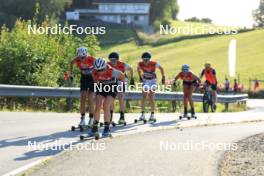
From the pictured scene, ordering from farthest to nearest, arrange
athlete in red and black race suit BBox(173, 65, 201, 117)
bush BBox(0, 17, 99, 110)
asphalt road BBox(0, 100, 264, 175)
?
bush BBox(0, 17, 99, 110) < athlete in red and black race suit BBox(173, 65, 201, 117) < asphalt road BBox(0, 100, 264, 175)

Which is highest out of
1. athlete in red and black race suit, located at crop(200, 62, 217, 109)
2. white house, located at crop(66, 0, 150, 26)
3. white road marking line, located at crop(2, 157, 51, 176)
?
white house, located at crop(66, 0, 150, 26)

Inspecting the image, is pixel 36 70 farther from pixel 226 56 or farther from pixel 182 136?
pixel 226 56

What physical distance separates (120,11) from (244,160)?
4628 inches

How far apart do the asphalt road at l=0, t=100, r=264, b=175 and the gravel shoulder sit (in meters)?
1.90

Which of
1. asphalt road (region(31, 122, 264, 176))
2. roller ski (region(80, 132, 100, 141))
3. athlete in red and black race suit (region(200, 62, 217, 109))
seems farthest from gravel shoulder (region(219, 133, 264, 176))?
athlete in red and black race suit (region(200, 62, 217, 109))

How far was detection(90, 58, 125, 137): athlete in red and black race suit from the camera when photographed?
12.5 meters

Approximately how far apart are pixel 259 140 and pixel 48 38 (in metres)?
12.9

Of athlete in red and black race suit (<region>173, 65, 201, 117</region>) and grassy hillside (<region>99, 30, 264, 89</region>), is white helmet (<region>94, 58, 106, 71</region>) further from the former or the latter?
grassy hillside (<region>99, 30, 264, 89</region>)

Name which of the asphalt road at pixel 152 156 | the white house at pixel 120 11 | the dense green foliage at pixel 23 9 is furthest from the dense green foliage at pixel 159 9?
the asphalt road at pixel 152 156

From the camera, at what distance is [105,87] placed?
41.3 feet

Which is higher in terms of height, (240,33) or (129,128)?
(240,33)

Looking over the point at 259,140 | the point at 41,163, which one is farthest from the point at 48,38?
the point at 41,163

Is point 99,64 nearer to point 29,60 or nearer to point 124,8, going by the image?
point 29,60

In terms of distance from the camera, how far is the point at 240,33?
337 feet
